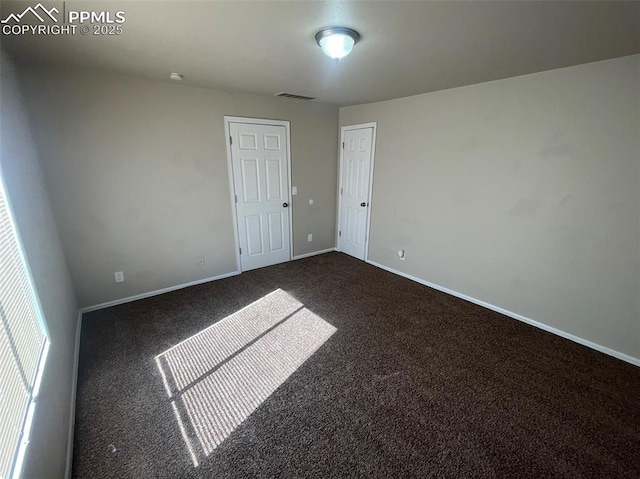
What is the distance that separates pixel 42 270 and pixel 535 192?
395 centimetres

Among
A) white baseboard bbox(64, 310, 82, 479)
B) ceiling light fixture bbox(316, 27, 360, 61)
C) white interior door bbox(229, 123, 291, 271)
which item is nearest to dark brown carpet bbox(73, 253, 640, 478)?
white baseboard bbox(64, 310, 82, 479)

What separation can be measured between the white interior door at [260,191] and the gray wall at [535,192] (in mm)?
1585

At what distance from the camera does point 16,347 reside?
1.15 metres

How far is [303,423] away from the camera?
1.78 m

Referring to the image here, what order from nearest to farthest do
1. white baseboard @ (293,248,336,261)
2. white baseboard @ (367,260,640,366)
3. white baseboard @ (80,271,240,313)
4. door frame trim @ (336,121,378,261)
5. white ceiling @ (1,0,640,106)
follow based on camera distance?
1. white ceiling @ (1,0,640,106)
2. white baseboard @ (367,260,640,366)
3. white baseboard @ (80,271,240,313)
4. door frame trim @ (336,121,378,261)
5. white baseboard @ (293,248,336,261)

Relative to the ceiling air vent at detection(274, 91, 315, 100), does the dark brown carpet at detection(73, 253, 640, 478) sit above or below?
below

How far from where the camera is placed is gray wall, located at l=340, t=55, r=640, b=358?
219 centimetres

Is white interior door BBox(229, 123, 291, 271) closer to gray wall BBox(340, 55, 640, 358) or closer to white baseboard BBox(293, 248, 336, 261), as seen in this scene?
white baseboard BBox(293, 248, 336, 261)

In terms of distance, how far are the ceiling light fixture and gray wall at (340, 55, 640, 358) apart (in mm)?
1794

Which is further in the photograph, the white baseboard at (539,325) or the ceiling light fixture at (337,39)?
the white baseboard at (539,325)

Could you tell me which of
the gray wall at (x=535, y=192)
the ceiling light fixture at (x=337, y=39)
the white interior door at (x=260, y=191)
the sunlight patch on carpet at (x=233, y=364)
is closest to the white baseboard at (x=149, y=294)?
the white interior door at (x=260, y=191)

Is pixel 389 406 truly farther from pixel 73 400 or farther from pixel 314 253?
pixel 314 253

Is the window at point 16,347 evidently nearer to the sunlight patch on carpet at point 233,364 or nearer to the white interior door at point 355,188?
the sunlight patch on carpet at point 233,364

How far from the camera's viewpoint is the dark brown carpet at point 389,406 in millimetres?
1550
